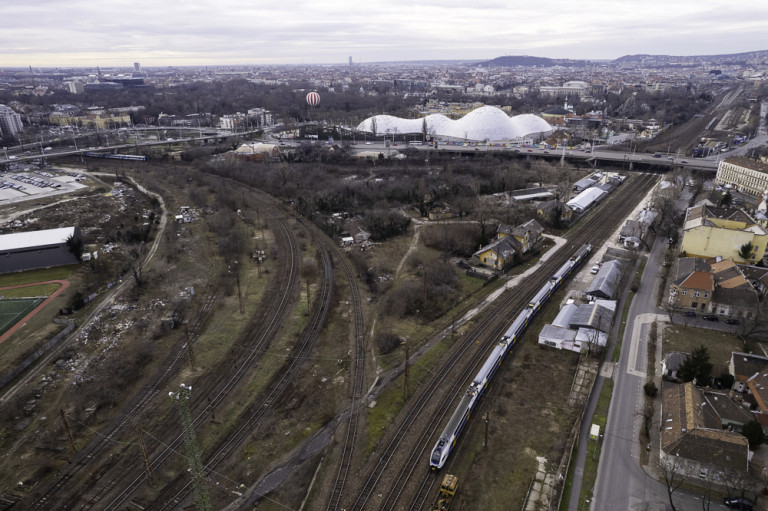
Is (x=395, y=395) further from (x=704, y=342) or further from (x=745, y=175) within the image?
(x=745, y=175)

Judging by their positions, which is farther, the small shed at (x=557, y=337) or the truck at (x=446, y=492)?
the small shed at (x=557, y=337)

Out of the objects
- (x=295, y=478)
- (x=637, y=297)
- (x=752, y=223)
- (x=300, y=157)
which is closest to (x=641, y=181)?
(x=752, y=223)

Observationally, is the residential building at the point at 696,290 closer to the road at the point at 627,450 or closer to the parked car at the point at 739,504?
the road at the point at 627,450

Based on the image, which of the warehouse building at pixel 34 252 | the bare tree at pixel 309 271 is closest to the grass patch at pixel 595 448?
the bare tree at pixel 309 271

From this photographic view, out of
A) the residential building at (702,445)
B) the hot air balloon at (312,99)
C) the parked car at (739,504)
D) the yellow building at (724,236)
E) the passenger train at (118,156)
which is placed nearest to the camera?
the parked car at (739,504)

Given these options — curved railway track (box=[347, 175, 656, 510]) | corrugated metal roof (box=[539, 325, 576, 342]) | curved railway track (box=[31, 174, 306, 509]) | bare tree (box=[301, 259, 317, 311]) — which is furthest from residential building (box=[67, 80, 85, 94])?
corrugated metal roof (box=[539, 325, 576, 342])

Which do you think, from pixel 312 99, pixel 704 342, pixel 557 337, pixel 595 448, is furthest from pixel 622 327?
A: pixel 312 99

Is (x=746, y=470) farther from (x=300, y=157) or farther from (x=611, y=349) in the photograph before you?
(x=300, y=157)
